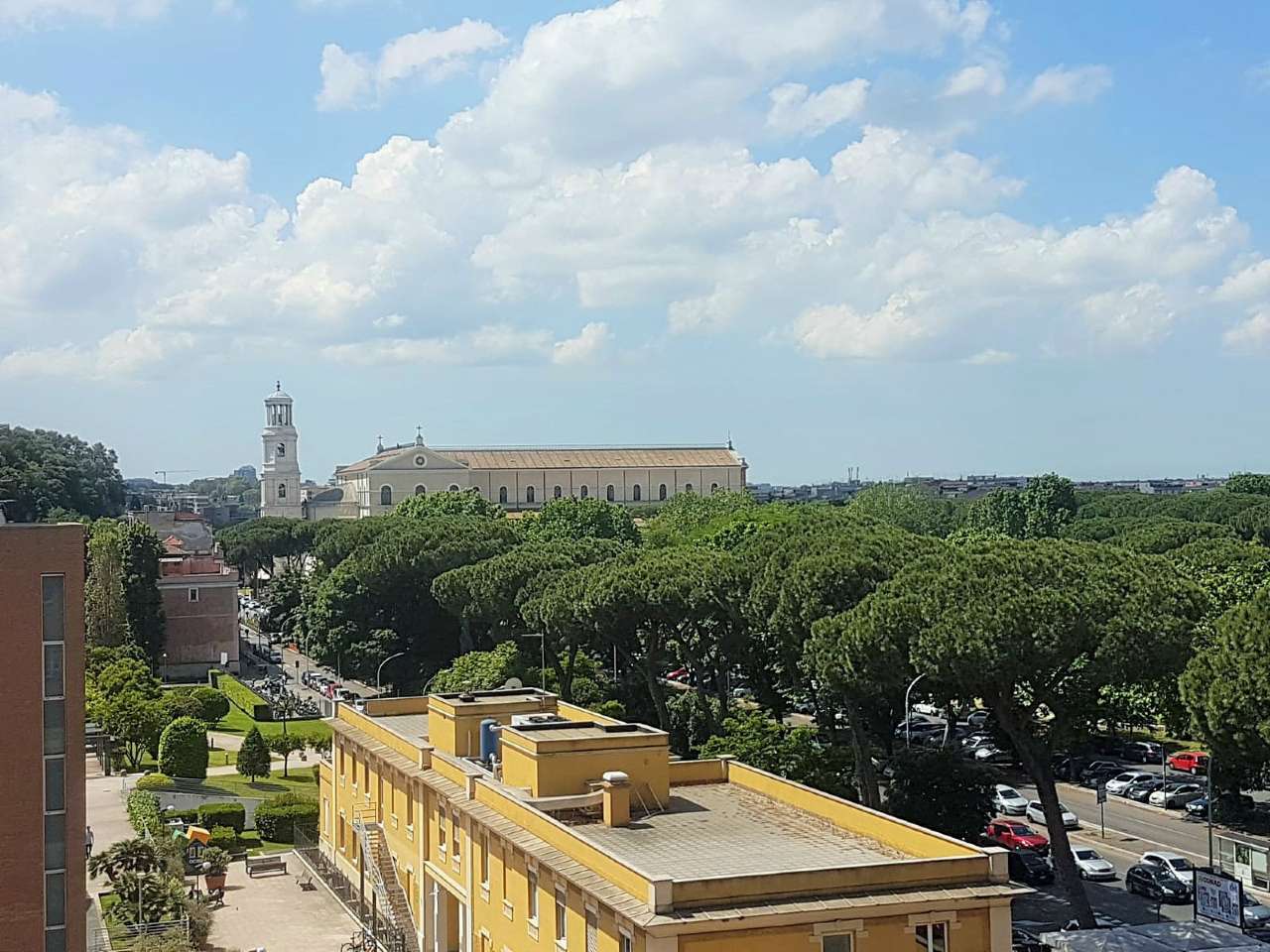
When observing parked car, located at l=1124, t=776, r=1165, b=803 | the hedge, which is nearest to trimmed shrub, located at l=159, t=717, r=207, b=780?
the hedge

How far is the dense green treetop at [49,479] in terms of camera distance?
134125mm

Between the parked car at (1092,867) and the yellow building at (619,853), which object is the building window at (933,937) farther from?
the parked car at (1092,867)

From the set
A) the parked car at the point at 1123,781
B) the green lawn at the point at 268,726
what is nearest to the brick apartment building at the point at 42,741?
the parked car at the point at 1123,781

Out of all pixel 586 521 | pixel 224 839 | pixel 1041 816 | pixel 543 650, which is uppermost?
pixel 586 521

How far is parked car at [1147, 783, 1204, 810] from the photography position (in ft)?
169

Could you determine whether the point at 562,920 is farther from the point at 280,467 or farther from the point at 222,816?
the point at 280,467

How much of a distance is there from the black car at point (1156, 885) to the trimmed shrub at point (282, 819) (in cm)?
2643

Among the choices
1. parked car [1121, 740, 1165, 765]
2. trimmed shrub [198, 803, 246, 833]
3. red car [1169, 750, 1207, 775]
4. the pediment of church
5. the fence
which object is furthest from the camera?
the pediment of church

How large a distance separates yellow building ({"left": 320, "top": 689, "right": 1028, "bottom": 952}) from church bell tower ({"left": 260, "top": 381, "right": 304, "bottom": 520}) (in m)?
143

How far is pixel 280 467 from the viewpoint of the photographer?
179875 millimetres

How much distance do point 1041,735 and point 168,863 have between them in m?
23.9

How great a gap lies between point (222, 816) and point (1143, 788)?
32596 mm

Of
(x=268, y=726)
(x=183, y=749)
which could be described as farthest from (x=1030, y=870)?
(x=268, y=726)

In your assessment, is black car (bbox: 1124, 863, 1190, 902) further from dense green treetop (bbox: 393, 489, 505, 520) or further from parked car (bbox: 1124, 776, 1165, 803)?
dense green treetop (bbox: 393, 489, 505, 520)
